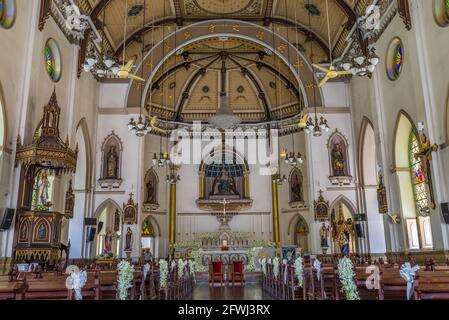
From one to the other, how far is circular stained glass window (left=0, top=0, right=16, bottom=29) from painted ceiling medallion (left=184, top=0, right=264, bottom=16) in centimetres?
870

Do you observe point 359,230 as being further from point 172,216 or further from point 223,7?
point 223,7

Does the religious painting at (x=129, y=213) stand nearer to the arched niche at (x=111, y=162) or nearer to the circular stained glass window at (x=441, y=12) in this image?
the arched niche at (x=111, y=162)

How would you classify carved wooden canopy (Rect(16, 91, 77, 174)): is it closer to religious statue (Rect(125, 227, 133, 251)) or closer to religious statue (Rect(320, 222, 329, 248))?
religious statue (Rect(125, 227, 133, 251))

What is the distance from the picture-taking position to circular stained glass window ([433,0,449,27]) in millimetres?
10180

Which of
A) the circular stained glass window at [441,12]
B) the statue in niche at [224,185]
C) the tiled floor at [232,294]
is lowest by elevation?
the tiled floor at [232,294]

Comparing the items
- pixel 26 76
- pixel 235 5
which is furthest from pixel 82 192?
pixel 235 5

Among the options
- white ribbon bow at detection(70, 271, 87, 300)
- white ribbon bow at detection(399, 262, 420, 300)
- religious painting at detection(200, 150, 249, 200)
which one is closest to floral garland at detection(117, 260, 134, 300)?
white ribbon bow at detection(70, 271, 87, 300)

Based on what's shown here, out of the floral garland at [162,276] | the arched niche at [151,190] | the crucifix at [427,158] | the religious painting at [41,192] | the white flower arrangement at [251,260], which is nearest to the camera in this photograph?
the floral garland at [162,276]

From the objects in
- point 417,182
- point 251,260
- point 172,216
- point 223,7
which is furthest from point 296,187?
point 223,7

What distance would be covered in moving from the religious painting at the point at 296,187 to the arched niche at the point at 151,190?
25.0 feet

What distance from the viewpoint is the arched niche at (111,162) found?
17.2 m

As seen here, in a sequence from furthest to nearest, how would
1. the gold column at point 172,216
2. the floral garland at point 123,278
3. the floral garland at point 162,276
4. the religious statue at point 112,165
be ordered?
1. the gold column at point 172,216
2. the religious statue at point 112,165
3. the floral garland at point 162,276
4. the floral garland at point 123,278

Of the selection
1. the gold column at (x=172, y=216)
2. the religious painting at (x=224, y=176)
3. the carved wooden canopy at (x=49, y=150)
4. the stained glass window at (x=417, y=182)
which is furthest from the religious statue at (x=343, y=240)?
the carved wooden canopy at (x=49, y=150)
